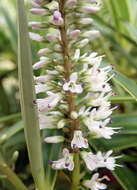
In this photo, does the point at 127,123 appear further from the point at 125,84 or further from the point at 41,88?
the point at 41,88

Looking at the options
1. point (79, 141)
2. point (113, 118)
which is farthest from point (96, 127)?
point (113, 118)

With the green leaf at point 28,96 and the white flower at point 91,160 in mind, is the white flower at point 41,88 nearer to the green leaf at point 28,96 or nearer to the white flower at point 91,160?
the green leaf at point 28,96

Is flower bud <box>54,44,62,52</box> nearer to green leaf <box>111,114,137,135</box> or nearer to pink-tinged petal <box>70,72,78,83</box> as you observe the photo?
pink-tinged petal <box>70,72,78,83</box>

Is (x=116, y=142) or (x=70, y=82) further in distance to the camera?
(x=116, y=142)

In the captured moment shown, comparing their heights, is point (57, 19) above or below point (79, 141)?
above

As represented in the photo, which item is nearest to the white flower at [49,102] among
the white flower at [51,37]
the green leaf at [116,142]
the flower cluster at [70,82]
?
the flower cluster at [70,82]

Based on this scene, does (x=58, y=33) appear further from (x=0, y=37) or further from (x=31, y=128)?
(x=0, y=37)

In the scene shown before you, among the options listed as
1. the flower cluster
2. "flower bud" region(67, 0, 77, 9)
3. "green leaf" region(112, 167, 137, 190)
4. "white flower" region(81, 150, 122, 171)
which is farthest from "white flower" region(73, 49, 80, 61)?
"green leaf" region(112, 167, 137, 190)
